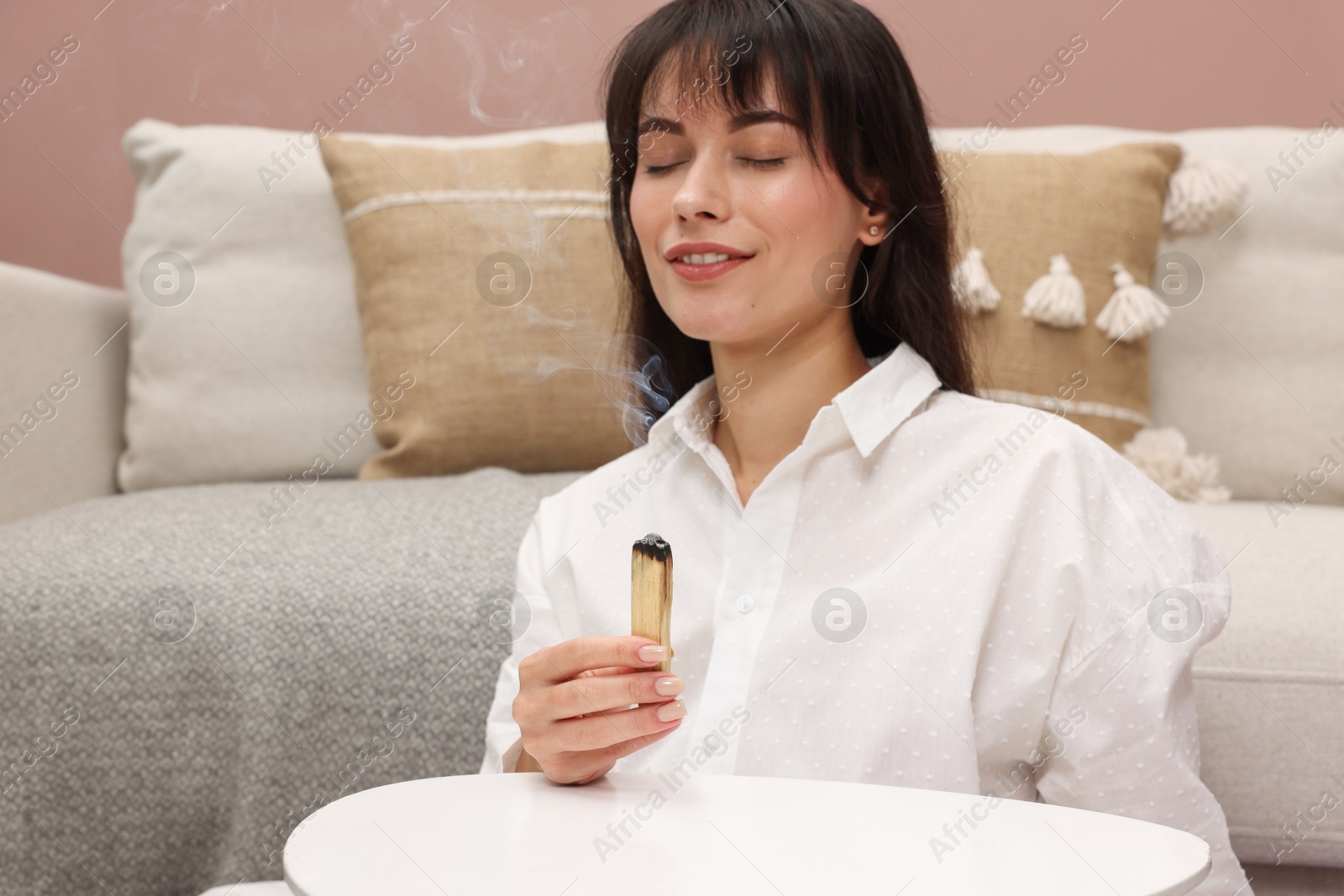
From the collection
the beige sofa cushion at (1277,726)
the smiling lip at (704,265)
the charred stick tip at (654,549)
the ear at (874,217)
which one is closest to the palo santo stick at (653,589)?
the charred stick tip at (654,549)

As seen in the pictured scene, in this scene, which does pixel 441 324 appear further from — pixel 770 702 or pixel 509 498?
pixel 770 702

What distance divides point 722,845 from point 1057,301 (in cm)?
110

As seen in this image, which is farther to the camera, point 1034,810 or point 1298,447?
point 1298,447

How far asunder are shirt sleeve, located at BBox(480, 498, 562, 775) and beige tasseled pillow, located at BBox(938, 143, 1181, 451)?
68 cm

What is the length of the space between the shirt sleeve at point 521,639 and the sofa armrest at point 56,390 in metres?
0.83

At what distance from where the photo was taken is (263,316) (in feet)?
5.31

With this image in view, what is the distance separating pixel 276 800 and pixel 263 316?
0.74 metres

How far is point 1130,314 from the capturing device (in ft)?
4.80

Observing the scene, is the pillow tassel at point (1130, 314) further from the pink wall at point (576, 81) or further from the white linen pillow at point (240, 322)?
the white linen pillow at point (240, 322)

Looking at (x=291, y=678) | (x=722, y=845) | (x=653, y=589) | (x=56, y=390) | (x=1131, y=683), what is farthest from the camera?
(x=56, y=390)

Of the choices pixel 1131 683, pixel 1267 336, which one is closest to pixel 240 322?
pixel 1131 683

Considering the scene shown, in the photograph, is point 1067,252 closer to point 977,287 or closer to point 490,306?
point 977,287

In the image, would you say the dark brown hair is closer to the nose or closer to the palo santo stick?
the nose

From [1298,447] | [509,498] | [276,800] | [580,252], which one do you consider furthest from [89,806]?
[1298,447]
